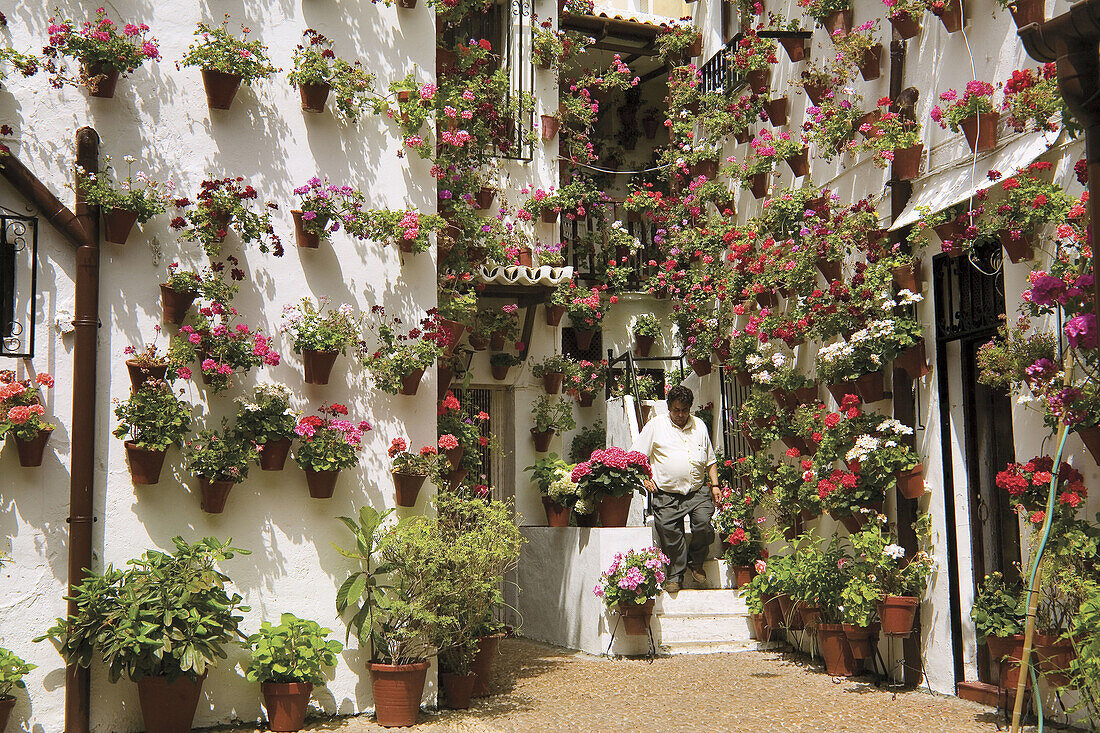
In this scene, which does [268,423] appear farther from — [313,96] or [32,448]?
[313,96]

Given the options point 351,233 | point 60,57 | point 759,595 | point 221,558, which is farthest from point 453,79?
point 759,595

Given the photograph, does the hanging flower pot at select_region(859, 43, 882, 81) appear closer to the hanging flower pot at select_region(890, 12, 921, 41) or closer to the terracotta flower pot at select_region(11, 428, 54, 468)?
the hanging flower pot at select_region(890, 12, 921, 41)

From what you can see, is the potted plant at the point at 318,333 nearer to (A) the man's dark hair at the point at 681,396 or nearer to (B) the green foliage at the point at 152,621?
(B) the green foliage at the point at 152,621

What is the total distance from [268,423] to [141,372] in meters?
0.90

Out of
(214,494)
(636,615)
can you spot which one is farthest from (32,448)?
(636,615)

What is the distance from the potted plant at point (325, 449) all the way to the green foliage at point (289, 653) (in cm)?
94

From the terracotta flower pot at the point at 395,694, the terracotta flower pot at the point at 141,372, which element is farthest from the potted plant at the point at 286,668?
the terracotta flower pot at the point at 141,372

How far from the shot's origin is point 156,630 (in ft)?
20.3

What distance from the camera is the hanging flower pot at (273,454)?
695 centimetres

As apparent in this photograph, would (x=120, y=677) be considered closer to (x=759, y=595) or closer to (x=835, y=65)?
(x=759, y=595)

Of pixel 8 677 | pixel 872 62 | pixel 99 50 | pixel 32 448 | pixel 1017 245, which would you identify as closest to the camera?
pixel 8 677

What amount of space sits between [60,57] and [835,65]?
6425 mm

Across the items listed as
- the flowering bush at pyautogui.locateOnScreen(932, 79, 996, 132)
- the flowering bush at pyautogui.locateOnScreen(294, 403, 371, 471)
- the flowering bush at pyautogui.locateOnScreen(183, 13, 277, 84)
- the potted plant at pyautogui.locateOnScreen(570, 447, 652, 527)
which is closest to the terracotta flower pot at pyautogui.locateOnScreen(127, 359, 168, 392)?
the flowering bush at pyautogui.locateOnScreen(294, 403, 371, 471)

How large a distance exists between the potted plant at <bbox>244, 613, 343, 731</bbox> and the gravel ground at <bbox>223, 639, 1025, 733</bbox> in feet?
0.71
